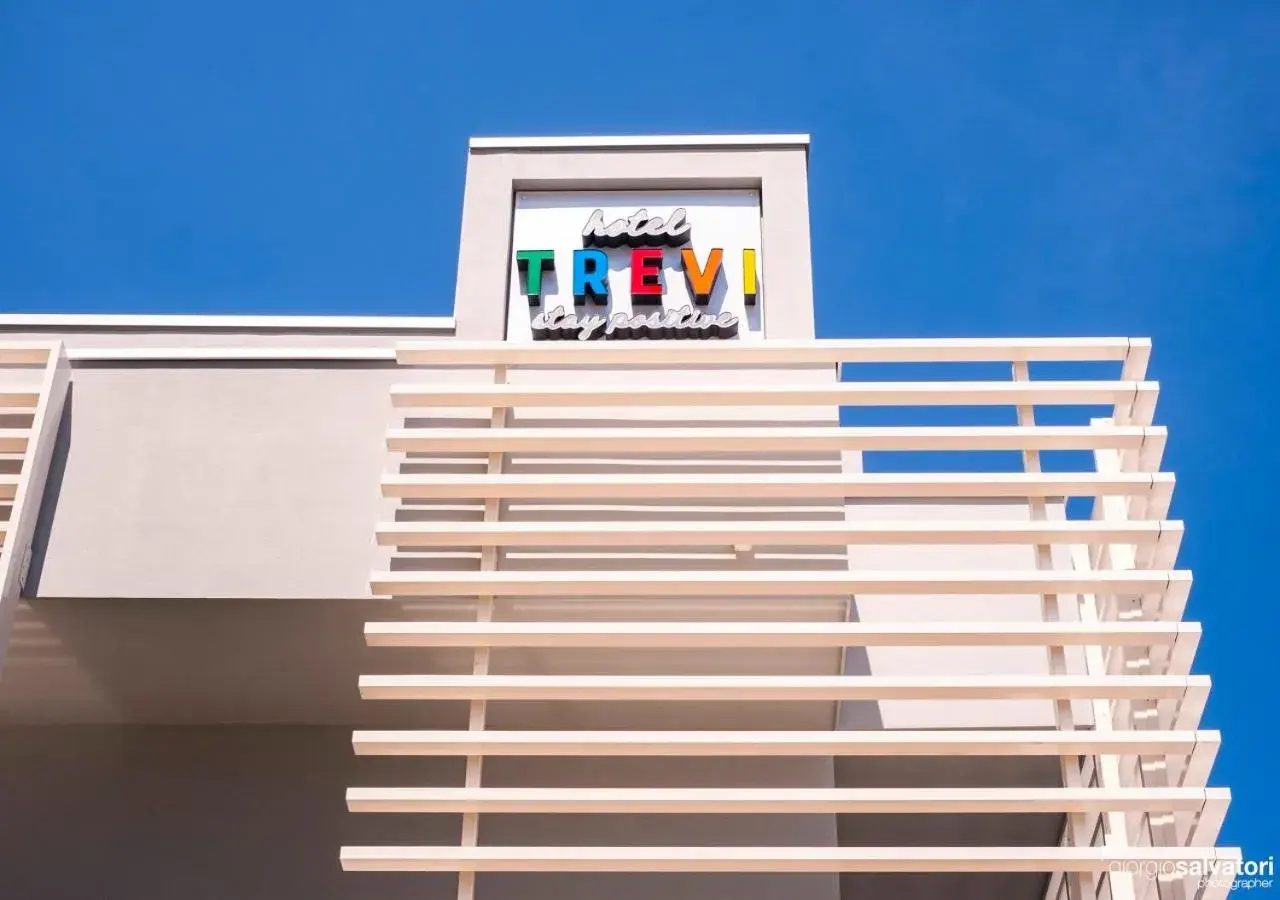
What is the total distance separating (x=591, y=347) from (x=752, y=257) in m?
1.07

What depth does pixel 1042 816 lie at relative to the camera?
637cm

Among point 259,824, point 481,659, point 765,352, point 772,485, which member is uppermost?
point 765,352

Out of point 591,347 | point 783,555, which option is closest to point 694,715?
point 783,555

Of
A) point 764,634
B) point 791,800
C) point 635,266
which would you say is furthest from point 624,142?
point 791,800

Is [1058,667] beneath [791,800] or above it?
above

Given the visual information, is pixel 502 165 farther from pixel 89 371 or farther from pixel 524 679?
pixel 524 679

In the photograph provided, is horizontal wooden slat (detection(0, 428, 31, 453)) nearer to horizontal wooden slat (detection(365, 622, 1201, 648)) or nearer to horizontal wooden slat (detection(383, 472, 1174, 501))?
horizontal wooden slat (detection(383, 472, 1174, 501))

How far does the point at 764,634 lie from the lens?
4.84 meters

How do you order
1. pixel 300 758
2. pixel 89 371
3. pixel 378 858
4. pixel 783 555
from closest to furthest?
pixel 378 858 < pixel 783 555 < pixel 89 371 < pixel 300 758

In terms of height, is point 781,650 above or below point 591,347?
below

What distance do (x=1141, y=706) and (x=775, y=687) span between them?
1297 millimetres

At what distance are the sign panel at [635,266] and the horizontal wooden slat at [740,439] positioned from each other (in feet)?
2.77

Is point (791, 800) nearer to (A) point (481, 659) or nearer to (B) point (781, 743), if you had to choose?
(B) point (781, 743)
